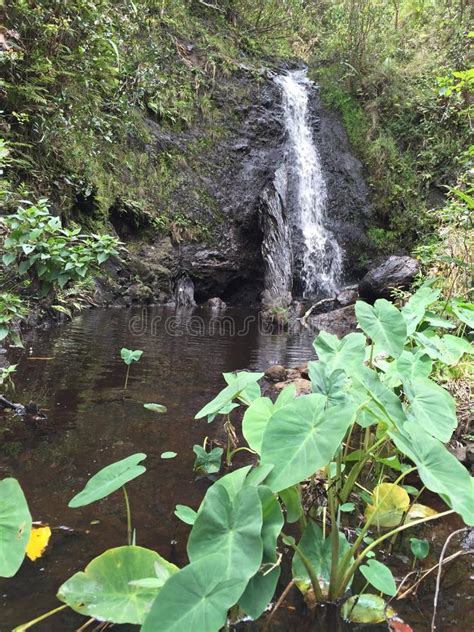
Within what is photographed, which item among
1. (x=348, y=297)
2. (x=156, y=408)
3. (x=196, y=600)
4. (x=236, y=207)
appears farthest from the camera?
(x=236, y=207)

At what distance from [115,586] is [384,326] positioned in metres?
1.31

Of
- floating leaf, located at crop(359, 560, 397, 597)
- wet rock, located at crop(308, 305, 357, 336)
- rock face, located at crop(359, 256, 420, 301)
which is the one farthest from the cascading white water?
floating leaf, located at crop(359, 560, 397, 597)

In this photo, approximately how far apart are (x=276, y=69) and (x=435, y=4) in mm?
6062

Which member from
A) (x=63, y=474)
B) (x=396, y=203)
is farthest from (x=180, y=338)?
(x=396, y=203)

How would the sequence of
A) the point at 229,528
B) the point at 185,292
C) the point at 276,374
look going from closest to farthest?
the point at 229,528 → the point at 276,374 → the point at 185,292

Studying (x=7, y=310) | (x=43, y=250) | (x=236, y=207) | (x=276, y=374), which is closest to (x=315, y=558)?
(x=43, y=250)

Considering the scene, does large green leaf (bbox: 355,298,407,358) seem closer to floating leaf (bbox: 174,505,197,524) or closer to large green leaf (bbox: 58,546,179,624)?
floating leaf (bbox: 174,505,197,524)

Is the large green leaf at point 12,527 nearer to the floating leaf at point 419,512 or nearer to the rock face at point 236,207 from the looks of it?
the floating leaf at point 419,512

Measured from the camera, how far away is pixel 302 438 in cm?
121

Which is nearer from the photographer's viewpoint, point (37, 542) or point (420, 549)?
point (420, 549)

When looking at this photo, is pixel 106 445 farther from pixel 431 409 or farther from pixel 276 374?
pixel 276 374

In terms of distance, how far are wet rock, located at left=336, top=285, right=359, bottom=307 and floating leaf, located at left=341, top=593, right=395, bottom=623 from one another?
9287 mm

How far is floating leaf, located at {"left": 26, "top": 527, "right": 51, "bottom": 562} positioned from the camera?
1513 mm

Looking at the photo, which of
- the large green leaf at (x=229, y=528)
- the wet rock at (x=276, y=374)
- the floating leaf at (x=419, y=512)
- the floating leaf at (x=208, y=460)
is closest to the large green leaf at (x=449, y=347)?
the floating leaf at (x=419, y=512)
